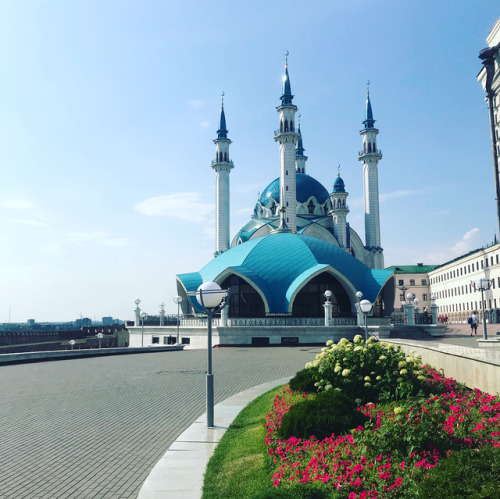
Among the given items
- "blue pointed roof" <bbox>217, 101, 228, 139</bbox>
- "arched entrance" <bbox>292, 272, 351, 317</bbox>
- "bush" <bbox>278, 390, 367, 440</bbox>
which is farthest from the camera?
"blue pointed roof" <bbox>217, 101, 228, 139</bbox>

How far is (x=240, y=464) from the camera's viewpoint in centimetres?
762

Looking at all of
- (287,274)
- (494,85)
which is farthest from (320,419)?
(494,85)

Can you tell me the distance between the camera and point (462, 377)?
11.5m

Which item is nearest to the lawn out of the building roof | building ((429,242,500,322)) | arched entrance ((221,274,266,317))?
arched entrance ((221,274,266,317))

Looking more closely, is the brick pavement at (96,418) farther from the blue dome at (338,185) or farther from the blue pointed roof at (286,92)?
the blue dome at (338,185)

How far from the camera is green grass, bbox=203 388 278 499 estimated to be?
6535mm

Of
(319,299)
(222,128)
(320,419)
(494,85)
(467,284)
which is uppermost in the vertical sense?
(222,128)

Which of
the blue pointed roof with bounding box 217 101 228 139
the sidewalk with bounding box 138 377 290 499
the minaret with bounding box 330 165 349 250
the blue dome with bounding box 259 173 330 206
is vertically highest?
the blue pointed roof with bounding box 217 101 228 139

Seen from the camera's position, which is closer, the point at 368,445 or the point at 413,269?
the point at 368,445

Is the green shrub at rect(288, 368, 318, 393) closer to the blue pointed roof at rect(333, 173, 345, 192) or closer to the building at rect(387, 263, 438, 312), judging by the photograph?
the blue pointed roof at rect(333, 173, 345, 192)

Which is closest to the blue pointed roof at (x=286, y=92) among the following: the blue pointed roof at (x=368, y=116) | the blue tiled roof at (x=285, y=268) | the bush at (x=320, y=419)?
the blue pointed roof at (x=368, y=116)

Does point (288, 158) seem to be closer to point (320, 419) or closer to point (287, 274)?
point (287, 274)

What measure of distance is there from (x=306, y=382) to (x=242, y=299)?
33.3 m

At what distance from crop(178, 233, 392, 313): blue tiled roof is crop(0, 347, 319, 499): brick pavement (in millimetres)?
20158
